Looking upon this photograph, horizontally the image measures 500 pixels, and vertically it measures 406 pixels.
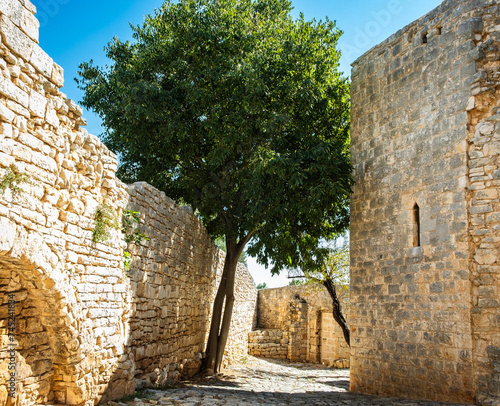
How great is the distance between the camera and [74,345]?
201 inches

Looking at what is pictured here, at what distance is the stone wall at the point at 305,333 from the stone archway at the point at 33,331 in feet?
44.9

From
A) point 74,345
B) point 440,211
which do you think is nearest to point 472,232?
point 440,211

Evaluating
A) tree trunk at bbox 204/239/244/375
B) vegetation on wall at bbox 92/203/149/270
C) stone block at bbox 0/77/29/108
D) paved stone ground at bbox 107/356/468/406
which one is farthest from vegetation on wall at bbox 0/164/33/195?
tree trunk at bbox 204/239/244/375

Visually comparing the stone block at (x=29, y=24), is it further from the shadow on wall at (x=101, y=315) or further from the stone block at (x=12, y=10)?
the shadow on wall at (x=101, y=315)

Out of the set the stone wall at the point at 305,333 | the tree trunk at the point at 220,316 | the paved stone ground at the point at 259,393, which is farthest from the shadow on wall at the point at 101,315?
the stone wall at the point at 305,333

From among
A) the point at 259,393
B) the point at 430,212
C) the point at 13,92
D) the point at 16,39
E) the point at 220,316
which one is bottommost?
the point at 259,393

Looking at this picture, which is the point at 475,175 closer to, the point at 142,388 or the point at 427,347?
the point at 427,347

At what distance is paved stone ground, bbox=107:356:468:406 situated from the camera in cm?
689

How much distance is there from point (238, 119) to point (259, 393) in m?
5.66

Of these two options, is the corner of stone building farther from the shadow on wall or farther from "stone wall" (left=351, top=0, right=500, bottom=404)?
the shadow on wall

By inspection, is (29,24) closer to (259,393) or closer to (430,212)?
(430,212)

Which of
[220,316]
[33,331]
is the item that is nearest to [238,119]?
[220,316]

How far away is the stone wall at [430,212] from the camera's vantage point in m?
6.89

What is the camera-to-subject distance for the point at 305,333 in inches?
758
